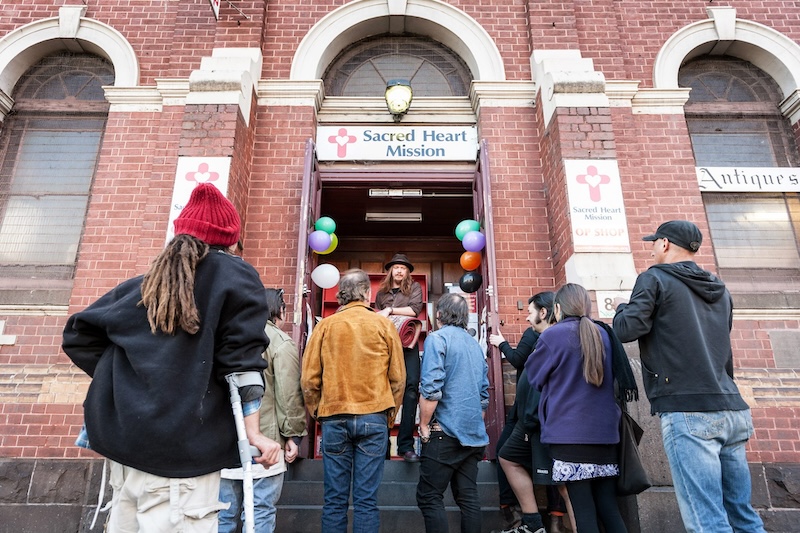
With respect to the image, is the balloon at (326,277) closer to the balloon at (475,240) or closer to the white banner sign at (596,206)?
the balloon at (475,240)

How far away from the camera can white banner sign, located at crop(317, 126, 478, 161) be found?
22.1 feet

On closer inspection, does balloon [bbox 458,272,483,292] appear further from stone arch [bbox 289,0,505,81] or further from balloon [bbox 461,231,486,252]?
stone arch [bbox 289,0,505,81]

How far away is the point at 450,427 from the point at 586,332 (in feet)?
3.83

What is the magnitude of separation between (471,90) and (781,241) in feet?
14.4

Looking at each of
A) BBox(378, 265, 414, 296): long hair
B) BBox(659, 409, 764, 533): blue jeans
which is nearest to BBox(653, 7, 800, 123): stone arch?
BBox(378, 265, 414, 296): long hair

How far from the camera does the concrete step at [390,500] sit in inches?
168

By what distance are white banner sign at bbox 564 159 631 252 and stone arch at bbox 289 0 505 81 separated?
193cm

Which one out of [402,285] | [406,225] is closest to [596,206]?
[402,285]

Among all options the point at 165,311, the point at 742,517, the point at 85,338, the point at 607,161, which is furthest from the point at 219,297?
the point at 607,161

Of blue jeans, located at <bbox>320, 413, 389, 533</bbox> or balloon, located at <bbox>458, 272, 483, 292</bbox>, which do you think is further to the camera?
balloon, located at <bbox>458, 272, 483, 292</bbox>

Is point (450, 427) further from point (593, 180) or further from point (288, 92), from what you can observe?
point (288, 92)

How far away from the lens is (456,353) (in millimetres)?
3934

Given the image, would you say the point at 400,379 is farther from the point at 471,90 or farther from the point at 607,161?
the point at 471,90

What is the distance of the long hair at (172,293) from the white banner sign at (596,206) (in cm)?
433
